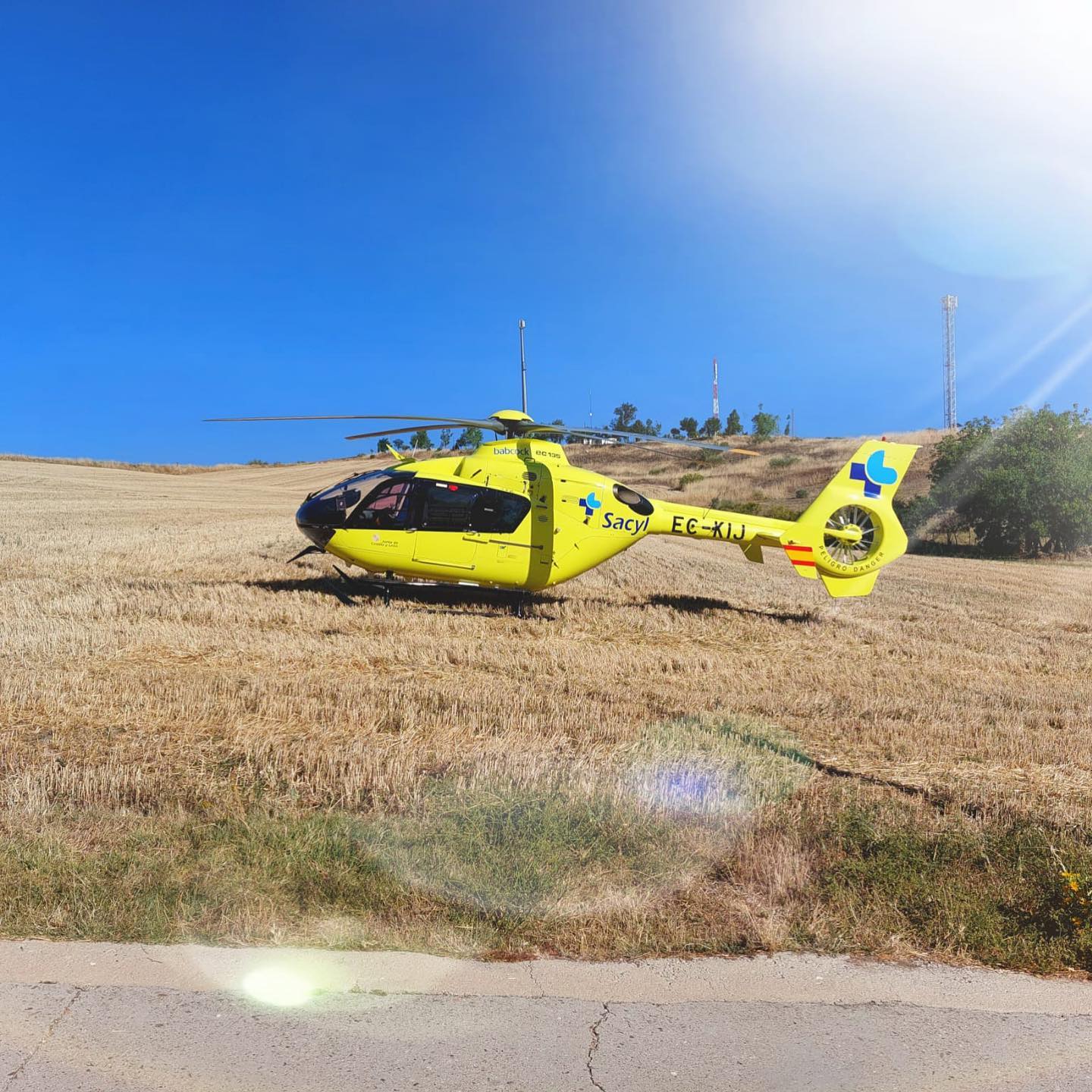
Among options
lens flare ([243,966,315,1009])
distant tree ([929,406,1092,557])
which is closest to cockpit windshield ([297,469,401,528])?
lens flare ([243,966,315,1009])

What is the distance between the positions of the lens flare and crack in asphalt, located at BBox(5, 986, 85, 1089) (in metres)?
0.72

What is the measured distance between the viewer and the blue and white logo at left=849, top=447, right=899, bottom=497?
1589 cm

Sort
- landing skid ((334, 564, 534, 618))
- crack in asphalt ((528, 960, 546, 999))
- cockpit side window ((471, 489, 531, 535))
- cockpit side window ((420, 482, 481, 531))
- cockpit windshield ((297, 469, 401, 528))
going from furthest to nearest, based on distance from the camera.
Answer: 1. landing skid ((334, 564, 534, 618))
2. cockpit side window ((471, 489, 531, 535))
3. cockpit side window ((420, 482, 481, 531))
4. cockpit windshield ((297, 469, 401, 528))
5. crack in asphalt ((528, 960, 546, 999))

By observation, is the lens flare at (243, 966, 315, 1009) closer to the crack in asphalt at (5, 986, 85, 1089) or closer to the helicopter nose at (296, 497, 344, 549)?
the crack in asphalt at (5, 986, 85, 1089)

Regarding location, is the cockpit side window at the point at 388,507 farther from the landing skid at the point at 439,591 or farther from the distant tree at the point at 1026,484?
the distant tree at the point at 1026,484

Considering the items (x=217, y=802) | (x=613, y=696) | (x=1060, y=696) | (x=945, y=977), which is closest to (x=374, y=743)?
(x=217, y=802)

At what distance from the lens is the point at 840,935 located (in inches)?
184

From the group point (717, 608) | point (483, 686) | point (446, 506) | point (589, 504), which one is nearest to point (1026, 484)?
point (717, 608)

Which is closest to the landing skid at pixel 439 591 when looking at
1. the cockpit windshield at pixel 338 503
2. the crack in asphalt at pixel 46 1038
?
the cockpit windshield at pixel 338 503

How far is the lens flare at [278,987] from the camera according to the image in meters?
3.93

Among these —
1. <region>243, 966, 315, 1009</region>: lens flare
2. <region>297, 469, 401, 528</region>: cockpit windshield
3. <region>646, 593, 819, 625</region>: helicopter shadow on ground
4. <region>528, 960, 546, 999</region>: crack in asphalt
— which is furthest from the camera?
<region>646, 593, 819, 625</region>: helicopter shadow on ground

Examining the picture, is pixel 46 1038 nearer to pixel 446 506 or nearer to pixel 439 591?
pixel 446 506

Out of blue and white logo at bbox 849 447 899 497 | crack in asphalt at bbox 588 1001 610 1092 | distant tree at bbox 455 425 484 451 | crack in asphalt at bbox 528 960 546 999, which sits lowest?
crack in asphalt at bbox 588 1001 610 1092

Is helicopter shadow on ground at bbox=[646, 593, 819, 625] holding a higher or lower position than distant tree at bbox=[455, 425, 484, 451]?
lower
